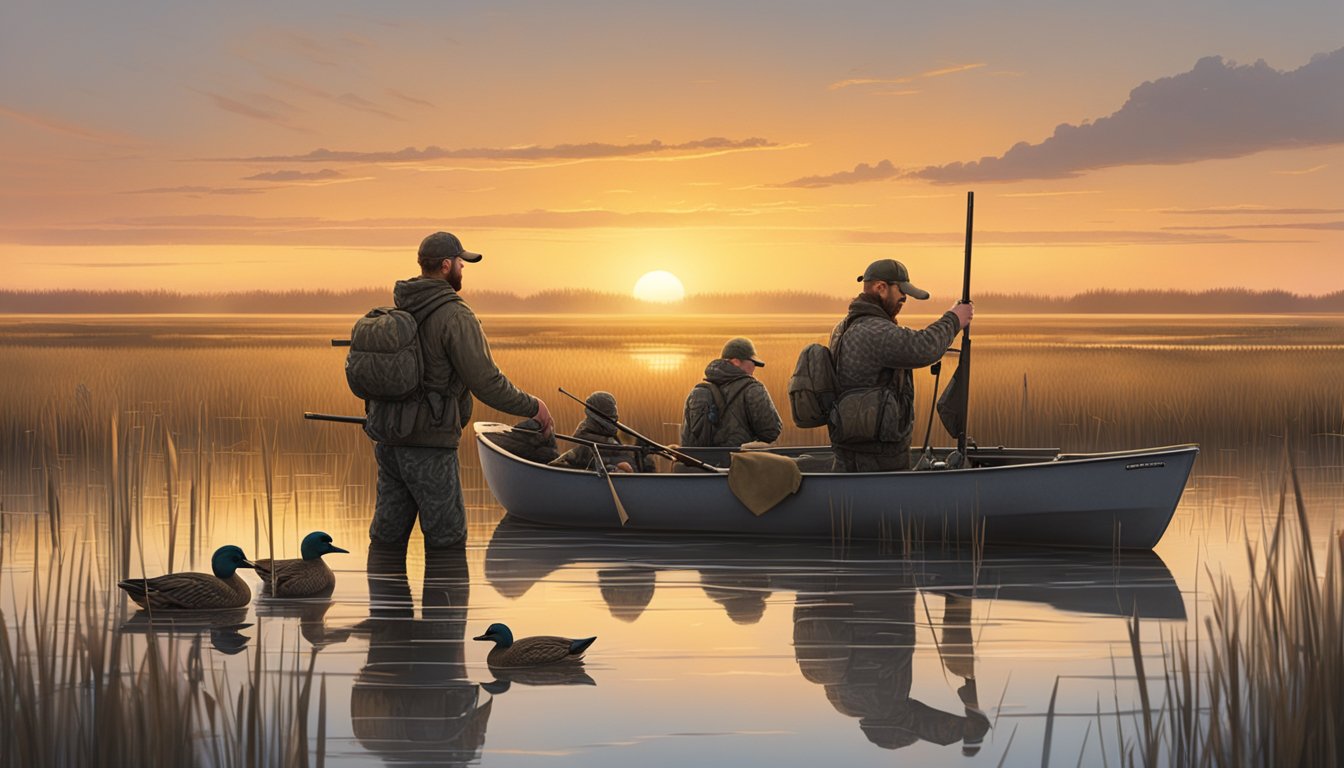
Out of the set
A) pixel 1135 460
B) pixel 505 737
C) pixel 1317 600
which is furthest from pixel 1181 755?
pixel 1135 460

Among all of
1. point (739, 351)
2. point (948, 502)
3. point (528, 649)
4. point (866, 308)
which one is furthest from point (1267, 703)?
point (739, 351)

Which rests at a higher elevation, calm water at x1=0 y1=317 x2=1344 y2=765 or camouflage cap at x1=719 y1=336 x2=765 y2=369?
camouflage cap at x1=719 y1=336 x2=765 y2=369

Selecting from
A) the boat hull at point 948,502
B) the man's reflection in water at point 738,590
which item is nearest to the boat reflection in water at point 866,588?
the man's reflection in water at point 738,590

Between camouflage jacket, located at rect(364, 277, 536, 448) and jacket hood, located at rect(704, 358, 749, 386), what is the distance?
9.97ft

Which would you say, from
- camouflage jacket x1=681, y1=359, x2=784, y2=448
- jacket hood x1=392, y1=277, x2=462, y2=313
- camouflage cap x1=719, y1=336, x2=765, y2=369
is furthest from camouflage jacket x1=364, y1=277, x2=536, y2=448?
camouflage jacket x1=681, y1=359, x2=784, y2=448

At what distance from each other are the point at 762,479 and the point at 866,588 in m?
1.99

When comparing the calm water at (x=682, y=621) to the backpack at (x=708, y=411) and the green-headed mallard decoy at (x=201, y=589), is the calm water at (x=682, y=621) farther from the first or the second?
the backpack at (x=708, y=411)

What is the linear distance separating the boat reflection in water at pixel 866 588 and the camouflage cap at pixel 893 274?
6.44 feet

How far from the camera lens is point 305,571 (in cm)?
918

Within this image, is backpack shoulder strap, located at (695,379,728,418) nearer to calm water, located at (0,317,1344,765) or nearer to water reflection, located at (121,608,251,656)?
calm water, located at (0,317,1344,765)

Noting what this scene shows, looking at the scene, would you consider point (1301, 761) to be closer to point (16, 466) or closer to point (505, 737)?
point (505, 737)

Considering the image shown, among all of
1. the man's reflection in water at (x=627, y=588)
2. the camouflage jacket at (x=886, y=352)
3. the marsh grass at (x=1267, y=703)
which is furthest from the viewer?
the camouflage jacket at (x=886, y=352)

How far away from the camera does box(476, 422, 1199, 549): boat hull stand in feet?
35.3

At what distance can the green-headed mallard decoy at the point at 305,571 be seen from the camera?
358 inches
